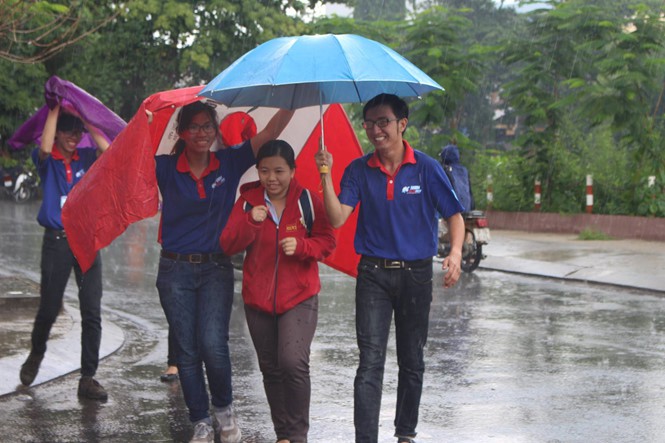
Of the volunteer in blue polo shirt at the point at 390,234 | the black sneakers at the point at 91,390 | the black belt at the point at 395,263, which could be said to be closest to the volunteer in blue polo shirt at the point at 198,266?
the volunteer in blue polo shirt at the point at 390,234

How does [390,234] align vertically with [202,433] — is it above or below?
above

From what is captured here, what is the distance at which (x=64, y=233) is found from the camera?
7.21 m

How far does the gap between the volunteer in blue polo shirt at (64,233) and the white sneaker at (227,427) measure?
138cm

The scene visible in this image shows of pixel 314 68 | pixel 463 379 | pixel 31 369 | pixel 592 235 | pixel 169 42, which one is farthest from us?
pixel 169 42

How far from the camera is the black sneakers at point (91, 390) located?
7.19 meters

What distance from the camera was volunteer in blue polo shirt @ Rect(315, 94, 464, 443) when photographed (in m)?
5.71

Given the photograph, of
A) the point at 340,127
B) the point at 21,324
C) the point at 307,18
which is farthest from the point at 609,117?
the point at 307,18

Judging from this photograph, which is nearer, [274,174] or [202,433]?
[274,174]

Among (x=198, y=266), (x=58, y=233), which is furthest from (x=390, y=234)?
(x=58, y=233)

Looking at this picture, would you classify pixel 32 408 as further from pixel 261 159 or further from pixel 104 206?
pixel 261 159

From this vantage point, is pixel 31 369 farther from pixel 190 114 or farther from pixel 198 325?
pixel 190 114

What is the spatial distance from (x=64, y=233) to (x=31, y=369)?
107cm

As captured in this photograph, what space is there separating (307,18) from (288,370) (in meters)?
34.5

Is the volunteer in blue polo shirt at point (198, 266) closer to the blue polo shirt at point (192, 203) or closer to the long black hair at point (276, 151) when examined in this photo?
the blue polo shirt at point (192, 203)
